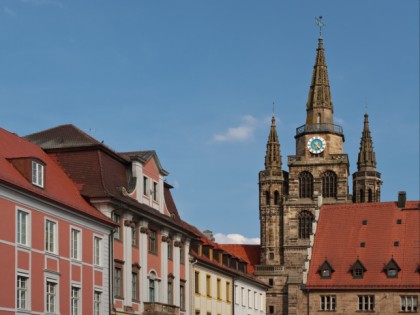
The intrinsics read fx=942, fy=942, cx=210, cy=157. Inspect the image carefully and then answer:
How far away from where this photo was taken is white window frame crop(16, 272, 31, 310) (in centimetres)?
3853

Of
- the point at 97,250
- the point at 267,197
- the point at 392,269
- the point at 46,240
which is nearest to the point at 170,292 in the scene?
the point at 97,250

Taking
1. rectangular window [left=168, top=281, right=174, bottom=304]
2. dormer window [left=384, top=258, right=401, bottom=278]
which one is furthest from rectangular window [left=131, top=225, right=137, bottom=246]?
dormer window [left=384, top=258, right=401, bottom=278]

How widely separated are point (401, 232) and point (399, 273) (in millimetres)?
4903

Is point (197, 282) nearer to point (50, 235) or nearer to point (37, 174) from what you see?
point (50, 235)

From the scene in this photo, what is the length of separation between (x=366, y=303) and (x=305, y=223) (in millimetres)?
33827

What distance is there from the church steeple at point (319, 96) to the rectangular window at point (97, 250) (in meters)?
78.6

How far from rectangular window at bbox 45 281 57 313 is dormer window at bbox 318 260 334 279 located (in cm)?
4587

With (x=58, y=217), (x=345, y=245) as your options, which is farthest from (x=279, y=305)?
(x=58, y=217)

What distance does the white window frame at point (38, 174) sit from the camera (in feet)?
136

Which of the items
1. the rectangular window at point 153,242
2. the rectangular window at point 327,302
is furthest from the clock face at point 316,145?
the rectangular window at point 153,242

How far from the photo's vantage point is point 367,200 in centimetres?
11912

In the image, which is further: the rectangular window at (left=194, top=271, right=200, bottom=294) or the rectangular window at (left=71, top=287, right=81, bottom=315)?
the rectangular window at (left=194, top=271, right=200, bottom=294)

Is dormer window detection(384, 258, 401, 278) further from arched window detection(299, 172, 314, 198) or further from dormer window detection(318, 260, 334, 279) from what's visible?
arched window detection(299, 172, 314, 198)

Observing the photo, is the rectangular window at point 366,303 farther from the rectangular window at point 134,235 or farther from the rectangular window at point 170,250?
the rectangular window at point 134,235
